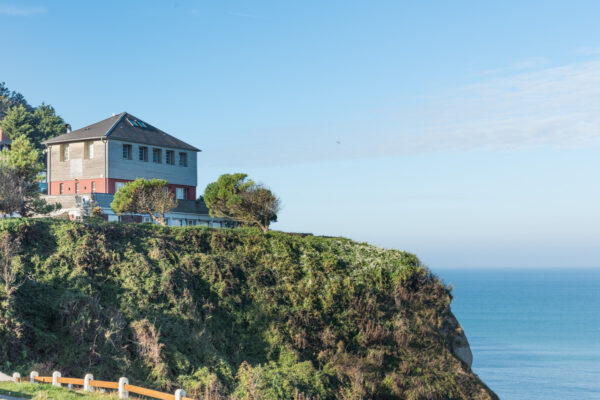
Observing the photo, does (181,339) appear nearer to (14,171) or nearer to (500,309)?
(14,171)

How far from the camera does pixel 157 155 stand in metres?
58.5

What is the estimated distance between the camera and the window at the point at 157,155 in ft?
191

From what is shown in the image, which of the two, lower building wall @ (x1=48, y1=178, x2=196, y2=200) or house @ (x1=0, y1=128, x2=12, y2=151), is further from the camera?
house @ (x1=0, y1=128, x2=12, y2=151)

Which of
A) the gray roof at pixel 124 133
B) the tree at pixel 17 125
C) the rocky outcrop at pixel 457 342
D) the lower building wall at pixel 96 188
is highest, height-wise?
the tree at pixel 17 125

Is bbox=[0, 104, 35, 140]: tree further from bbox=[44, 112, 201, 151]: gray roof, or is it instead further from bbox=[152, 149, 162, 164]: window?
bbox=[152, 149, 162, 164]: window

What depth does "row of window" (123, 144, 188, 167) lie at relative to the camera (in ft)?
185

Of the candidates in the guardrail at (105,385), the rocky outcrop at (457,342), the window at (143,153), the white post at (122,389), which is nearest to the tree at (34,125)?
the window at (143,153)

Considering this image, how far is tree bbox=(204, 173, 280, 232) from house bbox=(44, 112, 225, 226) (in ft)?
20.4

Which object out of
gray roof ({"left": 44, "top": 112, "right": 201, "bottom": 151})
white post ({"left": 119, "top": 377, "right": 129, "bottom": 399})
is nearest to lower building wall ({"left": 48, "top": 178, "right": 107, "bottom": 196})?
gray roof ({"left": 44, "top": 112, "right": 201, "bottom": 151})

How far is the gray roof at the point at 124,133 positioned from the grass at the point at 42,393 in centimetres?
3712

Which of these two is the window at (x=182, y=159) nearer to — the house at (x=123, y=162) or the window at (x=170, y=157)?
the house at (x=123, y=162)

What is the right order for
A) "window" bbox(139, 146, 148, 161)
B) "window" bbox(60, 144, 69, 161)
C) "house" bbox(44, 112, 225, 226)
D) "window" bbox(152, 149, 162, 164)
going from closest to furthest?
"house" bbox(44, 112, 225, 226) < "window" bbox(139, 146, 148, 161) < "window" bbox(60, 144, 69, 161) < "window" bbox(152, 149, 162, 164)

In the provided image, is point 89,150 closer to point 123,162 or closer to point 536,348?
point 123,162

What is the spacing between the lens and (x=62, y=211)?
4850 cm
